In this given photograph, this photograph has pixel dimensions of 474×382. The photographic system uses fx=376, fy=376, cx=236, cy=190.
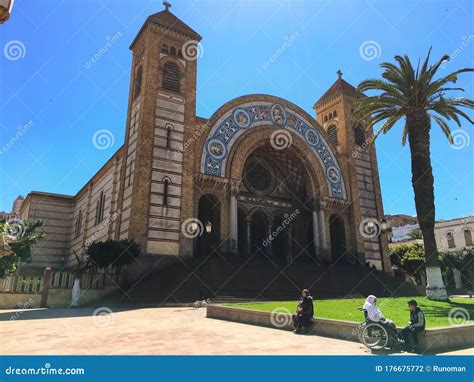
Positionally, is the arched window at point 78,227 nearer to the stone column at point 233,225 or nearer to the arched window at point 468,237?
the stone column at point 233,225

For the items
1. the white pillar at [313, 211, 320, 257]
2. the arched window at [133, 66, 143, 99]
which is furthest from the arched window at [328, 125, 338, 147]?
the arched window at [133, 66, 143, 99]

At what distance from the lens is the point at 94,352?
613cm

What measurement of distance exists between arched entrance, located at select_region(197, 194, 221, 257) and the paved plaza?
14087 mm

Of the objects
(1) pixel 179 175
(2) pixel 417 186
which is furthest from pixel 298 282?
(1) pixel 179 175

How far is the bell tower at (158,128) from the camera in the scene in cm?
2136

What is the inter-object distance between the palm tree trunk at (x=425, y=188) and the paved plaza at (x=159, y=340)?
864 cm

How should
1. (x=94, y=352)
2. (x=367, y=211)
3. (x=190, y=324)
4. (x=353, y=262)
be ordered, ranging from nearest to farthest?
(x=94, y=352) → (x=190, y=324) → (x=353, y=262) → (x=367, y=211)

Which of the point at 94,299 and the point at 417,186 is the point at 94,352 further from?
the point at 417,186

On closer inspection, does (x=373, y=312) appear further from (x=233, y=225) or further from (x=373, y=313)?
(x=233, y=225)

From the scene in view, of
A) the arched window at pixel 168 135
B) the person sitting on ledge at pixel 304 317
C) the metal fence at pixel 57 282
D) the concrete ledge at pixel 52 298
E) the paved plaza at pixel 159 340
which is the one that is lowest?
the paved plaza at pixel 159 340

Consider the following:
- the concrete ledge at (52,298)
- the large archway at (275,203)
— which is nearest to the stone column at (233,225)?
the large archway at (275,203)

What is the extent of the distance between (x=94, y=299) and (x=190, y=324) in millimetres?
9513

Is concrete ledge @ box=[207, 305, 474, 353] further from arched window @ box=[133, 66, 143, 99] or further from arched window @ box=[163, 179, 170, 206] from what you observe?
arched window @ box=[133, 66, 143, 99]

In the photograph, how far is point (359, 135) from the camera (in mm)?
33844
